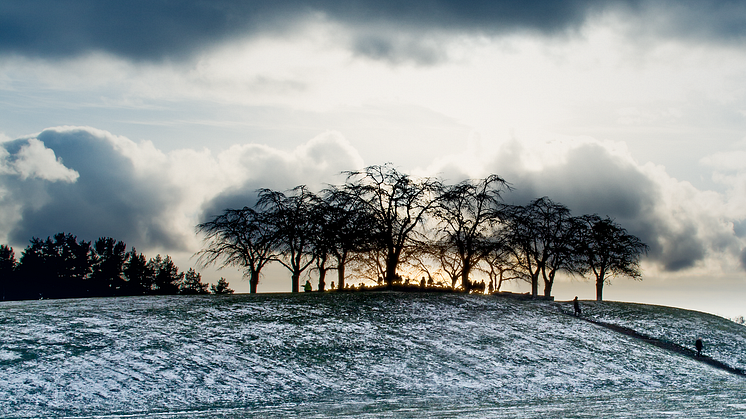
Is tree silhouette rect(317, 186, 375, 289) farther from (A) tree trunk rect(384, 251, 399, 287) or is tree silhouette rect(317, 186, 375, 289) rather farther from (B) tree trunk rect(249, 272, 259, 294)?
(B) tree trunk rect(249, 272, 259, 294)

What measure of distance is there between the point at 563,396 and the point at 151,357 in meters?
18.9

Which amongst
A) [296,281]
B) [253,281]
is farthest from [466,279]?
[253,281]

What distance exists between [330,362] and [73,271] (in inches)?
3127

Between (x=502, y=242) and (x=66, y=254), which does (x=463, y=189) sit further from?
(x=66, y=254)

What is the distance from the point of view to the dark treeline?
86.2 m

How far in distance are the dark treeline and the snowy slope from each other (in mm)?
54276

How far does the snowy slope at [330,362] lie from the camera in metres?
20.1

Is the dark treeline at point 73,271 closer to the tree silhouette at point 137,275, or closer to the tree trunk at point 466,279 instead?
the tree silhouette at point 137,275

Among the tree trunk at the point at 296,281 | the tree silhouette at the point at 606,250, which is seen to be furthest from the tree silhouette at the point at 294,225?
the tree silhouette at the point at 606,250

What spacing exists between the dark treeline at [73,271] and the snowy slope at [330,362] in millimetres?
54276

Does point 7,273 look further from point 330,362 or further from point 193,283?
point 330,362

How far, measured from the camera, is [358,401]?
2122 centimetres

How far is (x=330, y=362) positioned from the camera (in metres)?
26.2

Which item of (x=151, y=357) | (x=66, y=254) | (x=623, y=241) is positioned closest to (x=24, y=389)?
(x=151, y=357)
